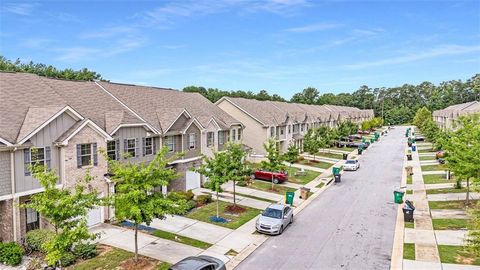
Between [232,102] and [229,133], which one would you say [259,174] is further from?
[232,102]

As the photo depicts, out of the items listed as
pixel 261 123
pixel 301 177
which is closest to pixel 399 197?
pixel 301 177

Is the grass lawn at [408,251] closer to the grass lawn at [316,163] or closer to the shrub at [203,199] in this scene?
the shrub at [203,199]

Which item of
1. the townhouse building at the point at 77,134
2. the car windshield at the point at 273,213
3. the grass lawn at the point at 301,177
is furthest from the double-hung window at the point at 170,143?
the grass lawn at the point at 301,177

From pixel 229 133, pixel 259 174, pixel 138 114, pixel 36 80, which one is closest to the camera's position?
pixel 36 80

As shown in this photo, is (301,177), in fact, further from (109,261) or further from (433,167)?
(109,261)

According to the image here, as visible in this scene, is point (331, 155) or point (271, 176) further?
point (331, 155)

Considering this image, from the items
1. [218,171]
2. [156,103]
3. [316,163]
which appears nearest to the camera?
[218,171]

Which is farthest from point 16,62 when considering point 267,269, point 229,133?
point 267,269
